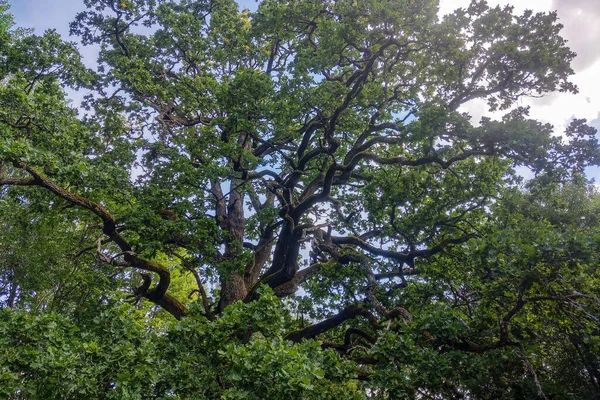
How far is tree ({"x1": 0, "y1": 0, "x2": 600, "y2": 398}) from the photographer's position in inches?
213

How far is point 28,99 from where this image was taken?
22.6 ft

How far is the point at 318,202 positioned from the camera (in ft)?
29.8

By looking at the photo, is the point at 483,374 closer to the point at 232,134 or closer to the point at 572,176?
the point at 572,176

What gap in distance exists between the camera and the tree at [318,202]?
213 inches

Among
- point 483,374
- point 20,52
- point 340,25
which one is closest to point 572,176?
point 483,374

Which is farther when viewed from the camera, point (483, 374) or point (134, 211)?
point (134, 211)

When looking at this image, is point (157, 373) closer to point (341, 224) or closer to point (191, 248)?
point (191, 248)

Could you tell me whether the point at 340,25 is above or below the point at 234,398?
above

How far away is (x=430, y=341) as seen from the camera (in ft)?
19.9

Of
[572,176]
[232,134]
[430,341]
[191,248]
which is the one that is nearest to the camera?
[430,341]

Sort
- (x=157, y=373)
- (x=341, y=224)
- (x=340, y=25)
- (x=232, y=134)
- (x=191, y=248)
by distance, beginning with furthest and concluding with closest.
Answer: (x=341, y=224), (x=232, y=134), (x=191, y=248), (x=340, y=25), (x=157, y=373)

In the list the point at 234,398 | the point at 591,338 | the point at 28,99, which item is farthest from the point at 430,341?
the point at 28,99

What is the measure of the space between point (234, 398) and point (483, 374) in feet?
10.7

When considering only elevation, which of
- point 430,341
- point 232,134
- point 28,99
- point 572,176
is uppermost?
point 232,134
